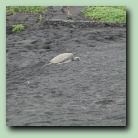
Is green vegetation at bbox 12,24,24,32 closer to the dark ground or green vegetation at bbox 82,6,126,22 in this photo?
the dark ground

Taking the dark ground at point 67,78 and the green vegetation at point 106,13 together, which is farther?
the green vegetation at point 106,13

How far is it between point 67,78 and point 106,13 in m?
0.72

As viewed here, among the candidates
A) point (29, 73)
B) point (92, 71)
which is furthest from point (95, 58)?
point (29, 73)

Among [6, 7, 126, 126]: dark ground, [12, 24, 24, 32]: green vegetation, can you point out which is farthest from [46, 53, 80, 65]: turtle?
[12, 24, 24, 32]: green vegetation

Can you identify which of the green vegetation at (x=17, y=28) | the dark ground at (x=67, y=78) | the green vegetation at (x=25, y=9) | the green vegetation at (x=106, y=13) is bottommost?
the dark ground at (x=67, y=78)

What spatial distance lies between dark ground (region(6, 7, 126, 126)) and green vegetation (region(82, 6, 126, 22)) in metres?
0.10

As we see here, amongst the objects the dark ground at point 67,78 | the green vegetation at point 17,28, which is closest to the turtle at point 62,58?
the dark ground at point 67,78

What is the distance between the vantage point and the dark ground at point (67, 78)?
798 centimetres

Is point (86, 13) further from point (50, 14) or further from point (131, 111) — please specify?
point (131, 111)

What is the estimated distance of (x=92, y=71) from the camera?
320 inches

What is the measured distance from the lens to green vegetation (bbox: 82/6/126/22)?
8.16 metres

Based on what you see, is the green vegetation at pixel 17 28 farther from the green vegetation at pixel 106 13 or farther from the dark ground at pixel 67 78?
the green vegetation at pixel 106 13

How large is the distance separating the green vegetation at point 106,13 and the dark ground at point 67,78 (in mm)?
95

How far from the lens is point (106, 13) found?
27.0 ft
